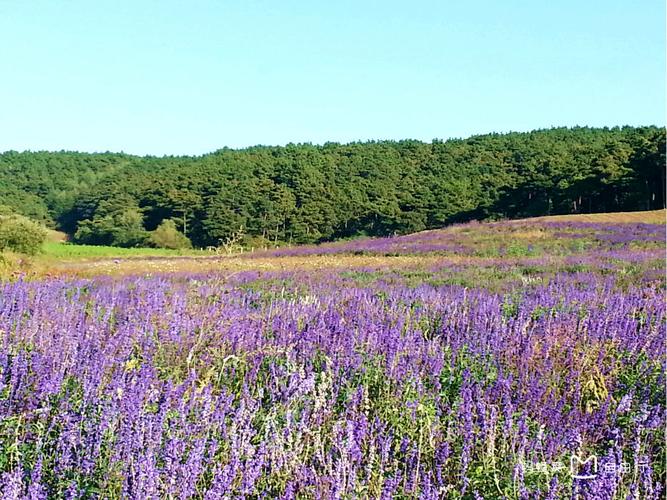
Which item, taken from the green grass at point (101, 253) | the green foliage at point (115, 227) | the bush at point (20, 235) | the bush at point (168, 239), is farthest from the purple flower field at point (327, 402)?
the green foliage at point (115, 227)

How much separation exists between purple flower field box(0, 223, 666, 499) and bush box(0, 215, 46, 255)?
78.6 ft

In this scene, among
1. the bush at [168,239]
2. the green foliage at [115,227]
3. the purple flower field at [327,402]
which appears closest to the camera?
the purple flower field at [327,402]

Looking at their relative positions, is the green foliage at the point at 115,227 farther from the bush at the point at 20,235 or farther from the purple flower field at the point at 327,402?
the purple flower field at the point at 327,402

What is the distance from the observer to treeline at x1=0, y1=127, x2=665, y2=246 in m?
70.8

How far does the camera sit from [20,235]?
28688 millimetres

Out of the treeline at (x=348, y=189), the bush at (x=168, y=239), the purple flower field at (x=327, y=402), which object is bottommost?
the purple flower field at (x=327, y=402)

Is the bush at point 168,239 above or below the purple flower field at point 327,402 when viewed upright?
above

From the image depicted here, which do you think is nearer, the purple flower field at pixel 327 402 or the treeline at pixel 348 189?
the purple flower field at pixel 327 402

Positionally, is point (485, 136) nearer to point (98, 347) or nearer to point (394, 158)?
point (394, 158)

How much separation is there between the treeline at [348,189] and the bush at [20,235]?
40637 mm

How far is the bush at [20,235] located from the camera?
28305 millimetres

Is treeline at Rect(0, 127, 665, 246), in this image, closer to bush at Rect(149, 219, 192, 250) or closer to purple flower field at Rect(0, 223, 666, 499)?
bush at Rect(149, 219, 192, 250)

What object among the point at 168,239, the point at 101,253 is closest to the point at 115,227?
the point at 168,239

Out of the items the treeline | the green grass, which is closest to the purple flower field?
the green grass
